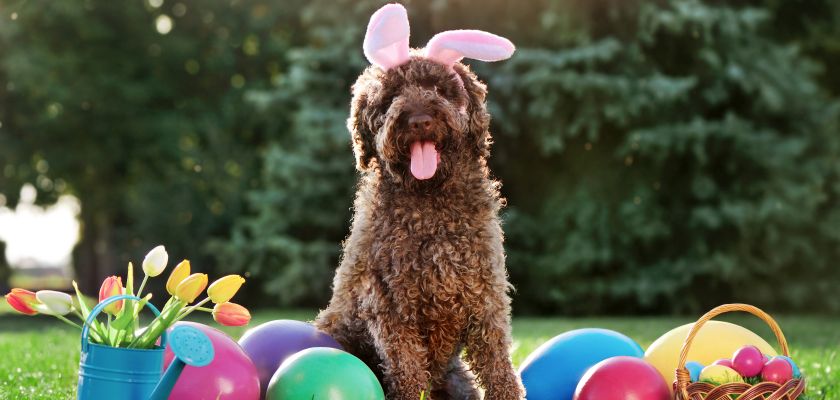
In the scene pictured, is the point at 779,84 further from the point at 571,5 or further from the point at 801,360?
the point at 801,360

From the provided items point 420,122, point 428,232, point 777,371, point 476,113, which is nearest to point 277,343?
point 428,232

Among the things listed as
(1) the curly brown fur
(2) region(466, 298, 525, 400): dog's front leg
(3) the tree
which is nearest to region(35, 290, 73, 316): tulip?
(1) the curly brown fur

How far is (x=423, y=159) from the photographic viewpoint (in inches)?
143

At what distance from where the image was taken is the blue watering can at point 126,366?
3066 mm

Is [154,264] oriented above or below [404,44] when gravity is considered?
below

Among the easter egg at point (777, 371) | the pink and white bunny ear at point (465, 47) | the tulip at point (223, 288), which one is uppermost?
the pink and white bunny ear at point (465, 47)

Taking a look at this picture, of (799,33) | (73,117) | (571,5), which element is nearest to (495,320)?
(571,5)

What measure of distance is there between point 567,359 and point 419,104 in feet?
5.17

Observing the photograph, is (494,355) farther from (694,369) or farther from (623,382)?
(694,369)

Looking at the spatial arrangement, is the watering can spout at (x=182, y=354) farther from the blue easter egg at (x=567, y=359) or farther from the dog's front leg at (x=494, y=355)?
the blue easter egg at (x=567, y=359)

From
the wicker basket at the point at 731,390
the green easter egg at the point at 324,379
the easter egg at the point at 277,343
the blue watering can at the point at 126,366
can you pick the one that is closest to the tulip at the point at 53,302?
the blue watering can at the point at 126,366

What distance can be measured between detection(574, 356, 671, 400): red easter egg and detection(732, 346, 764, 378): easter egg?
342mm

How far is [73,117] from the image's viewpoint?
49.5ft

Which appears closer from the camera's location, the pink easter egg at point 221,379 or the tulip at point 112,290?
the tulip at point 112,290
